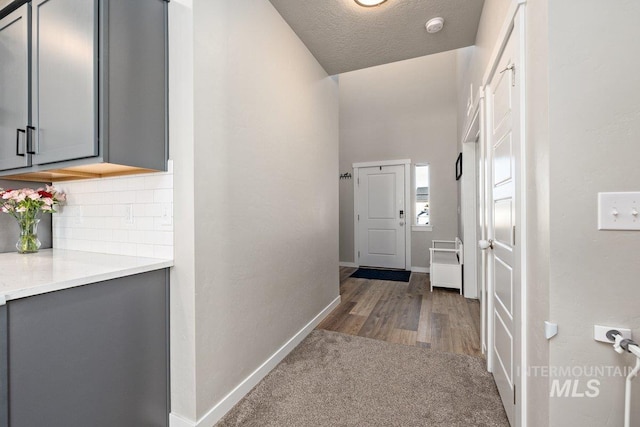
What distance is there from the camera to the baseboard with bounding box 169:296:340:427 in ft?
4.75

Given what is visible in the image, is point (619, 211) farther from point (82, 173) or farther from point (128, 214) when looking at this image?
point (82, 173)

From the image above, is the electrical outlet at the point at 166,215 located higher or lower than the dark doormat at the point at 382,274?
higher

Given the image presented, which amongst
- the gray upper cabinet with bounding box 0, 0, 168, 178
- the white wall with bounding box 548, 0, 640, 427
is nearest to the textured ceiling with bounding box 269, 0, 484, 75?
the gray upper cabinet with bounding box 0, 0, 168, 178

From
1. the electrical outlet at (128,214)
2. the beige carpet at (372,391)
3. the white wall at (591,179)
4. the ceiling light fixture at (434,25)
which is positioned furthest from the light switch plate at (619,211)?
the electrical outlet at (128,214)

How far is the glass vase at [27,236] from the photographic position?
1.77 metres

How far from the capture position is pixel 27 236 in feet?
5.85

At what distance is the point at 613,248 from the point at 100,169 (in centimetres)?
231

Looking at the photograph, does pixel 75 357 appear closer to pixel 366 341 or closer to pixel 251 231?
pixel 251 231

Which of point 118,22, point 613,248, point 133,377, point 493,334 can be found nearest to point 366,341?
point 493,334

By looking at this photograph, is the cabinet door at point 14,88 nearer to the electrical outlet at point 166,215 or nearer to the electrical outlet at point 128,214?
the electrical outlet at point 128,214

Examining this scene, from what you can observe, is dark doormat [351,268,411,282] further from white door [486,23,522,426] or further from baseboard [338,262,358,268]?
white door [486,23,522,426]

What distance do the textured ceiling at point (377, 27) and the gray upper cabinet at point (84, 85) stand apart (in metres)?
1.12

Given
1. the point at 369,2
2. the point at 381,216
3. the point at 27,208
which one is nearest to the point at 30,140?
the point at 27,208

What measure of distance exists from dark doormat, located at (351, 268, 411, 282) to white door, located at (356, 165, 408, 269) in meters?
0.25
